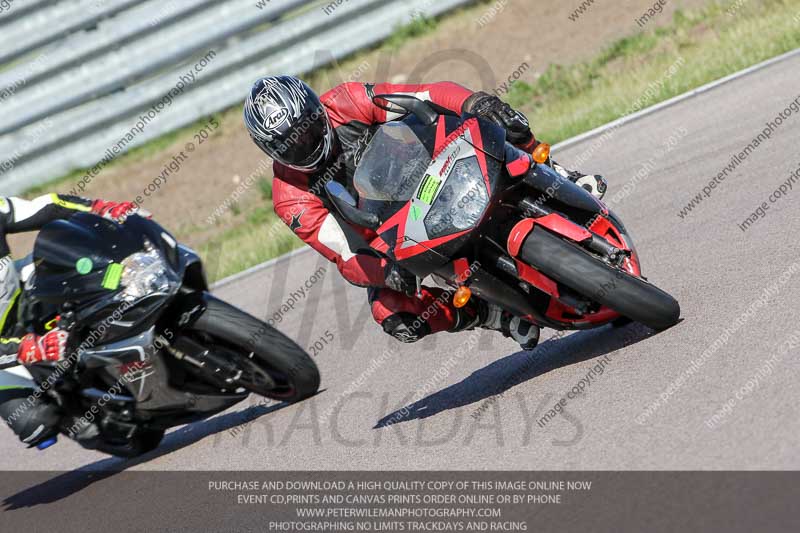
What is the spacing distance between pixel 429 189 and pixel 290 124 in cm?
103

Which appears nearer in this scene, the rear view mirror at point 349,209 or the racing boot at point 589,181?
the rear view mirror at point 349,209

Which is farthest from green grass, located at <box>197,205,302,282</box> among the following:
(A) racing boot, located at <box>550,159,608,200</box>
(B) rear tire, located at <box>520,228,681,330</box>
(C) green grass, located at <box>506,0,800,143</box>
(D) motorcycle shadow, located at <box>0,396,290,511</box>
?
(B) rear tire, located at <box>520,228,681,330</box>

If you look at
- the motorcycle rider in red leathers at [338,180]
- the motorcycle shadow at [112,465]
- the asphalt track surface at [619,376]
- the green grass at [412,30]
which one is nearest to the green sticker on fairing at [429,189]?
the motorcycle rider in red leathers at [338,180]

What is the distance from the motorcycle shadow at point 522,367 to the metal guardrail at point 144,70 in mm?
8390

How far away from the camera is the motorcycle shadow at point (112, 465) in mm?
6672

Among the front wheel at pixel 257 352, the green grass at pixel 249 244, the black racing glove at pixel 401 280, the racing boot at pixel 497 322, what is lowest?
the green grass at pixel 249 244

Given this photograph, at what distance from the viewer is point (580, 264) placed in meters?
5.00

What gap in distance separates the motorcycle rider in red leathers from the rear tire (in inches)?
27.2

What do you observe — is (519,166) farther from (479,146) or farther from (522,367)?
(522,367)

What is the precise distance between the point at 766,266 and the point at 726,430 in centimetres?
199

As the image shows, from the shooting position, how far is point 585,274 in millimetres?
4984

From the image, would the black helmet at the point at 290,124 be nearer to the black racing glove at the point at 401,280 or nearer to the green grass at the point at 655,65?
the black racing glove at the point at 401,280

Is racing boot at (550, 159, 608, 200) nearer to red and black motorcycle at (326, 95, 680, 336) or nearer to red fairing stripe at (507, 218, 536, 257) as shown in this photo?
red and black motorcycle at (326, 95, 680, 336)

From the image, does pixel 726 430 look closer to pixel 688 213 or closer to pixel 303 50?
pixel 688 213
